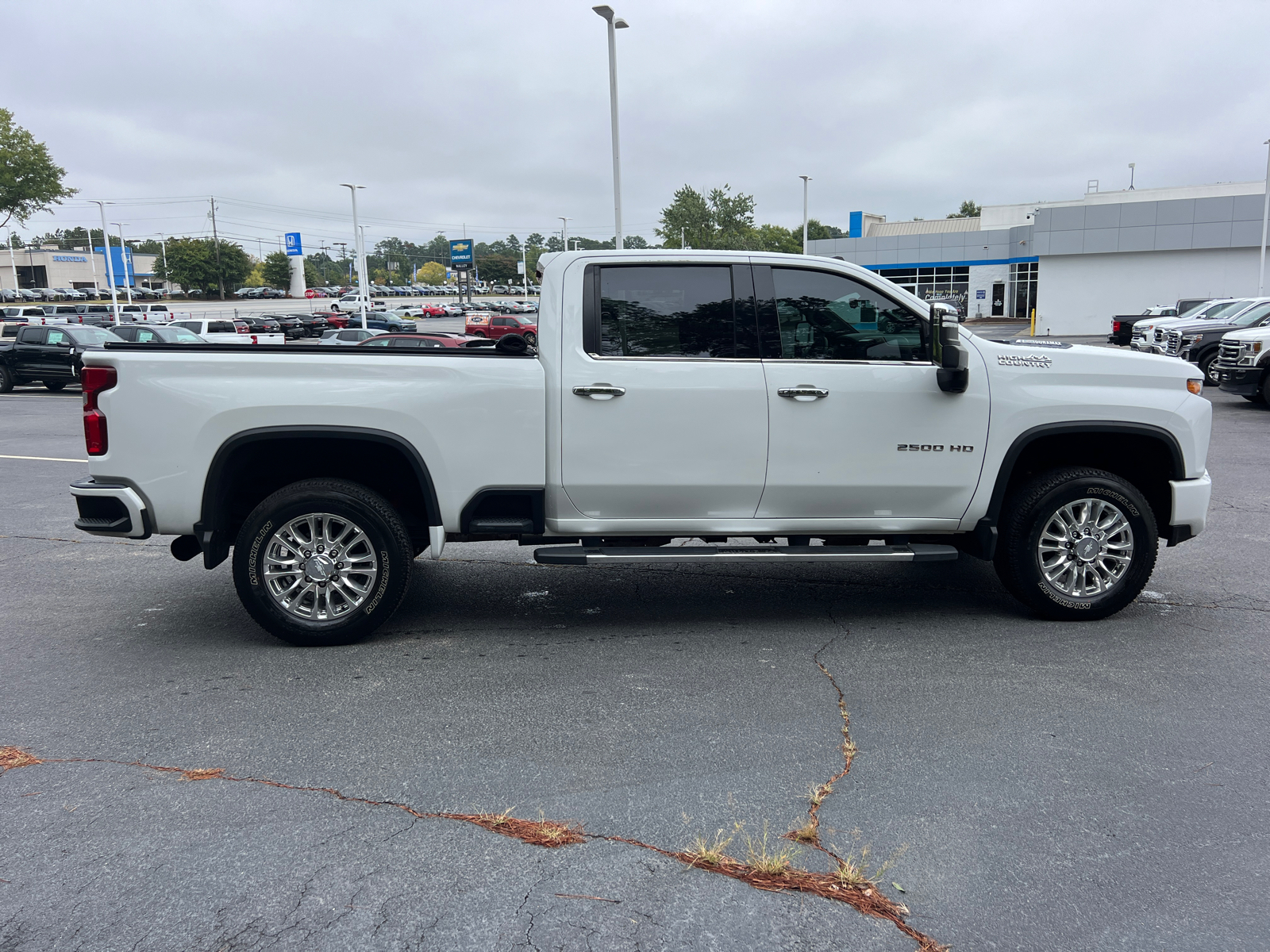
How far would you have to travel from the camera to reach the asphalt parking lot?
9.64 ft

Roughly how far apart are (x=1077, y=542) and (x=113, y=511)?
5.21 m

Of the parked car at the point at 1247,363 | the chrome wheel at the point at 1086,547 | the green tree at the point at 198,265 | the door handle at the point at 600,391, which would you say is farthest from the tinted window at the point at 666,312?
the green tree at the point at 198,265

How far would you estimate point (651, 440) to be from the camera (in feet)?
17.0

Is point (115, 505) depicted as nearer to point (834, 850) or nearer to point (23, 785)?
point (23, 785)

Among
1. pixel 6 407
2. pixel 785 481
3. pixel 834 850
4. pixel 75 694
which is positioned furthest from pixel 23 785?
pixel 6 407

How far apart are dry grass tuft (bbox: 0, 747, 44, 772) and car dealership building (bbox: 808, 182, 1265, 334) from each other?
40.9 m

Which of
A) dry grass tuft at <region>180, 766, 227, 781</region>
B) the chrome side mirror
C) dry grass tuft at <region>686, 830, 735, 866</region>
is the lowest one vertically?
dry grass tuft at <region>686, 830, 735, 866</region>

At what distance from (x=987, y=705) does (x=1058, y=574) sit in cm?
146

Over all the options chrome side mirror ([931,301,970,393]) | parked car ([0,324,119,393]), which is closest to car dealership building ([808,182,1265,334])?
parked car ([0,324,119,393])

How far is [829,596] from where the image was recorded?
628 cm

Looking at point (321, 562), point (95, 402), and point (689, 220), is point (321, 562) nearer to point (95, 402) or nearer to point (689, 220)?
point (95, 402)

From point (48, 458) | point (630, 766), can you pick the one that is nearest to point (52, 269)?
point (48, 458)

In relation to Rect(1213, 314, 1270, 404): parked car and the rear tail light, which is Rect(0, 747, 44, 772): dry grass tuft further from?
Rect(1213, 314, 1270, 404): parked car

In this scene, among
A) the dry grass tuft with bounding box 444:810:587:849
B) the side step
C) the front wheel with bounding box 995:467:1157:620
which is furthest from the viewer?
the front wheel with bounding box 995:467:1157:620
